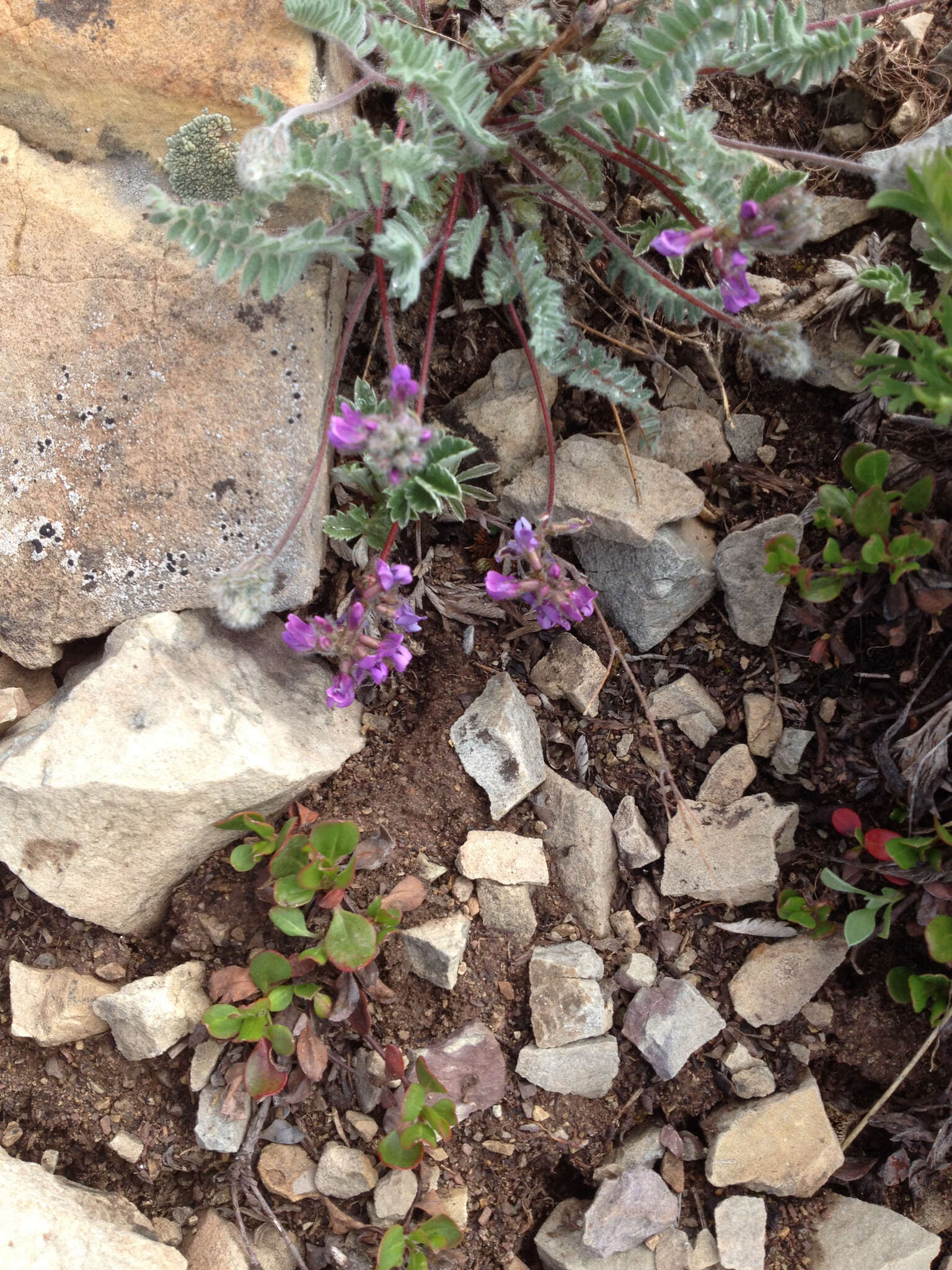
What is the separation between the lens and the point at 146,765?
2.82 meters

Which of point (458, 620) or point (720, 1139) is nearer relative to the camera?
point (720, 1139)

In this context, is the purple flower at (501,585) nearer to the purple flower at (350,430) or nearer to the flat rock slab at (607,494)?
the flat rock slab at (607,494)

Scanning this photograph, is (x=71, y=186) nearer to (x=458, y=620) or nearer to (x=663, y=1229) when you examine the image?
(x=458, y=620)

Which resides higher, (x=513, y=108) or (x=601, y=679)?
(x=513, y=108)

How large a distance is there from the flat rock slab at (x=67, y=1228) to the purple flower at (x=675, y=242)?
116 inches

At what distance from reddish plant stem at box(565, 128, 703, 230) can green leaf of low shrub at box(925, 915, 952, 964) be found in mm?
2096

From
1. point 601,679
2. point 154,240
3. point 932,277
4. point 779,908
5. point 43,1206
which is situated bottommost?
point 43,1206

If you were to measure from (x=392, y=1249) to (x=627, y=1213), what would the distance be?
2.19 feet

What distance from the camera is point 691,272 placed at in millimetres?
3457

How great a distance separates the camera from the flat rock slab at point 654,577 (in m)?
3.26

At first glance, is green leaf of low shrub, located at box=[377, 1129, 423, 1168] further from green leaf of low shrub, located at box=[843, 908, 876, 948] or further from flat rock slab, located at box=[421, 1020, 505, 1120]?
green leaf of low shrub, located at box=[843, 908, 876, 948]

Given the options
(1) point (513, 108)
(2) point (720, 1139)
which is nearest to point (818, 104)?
(1) point (513, 108)

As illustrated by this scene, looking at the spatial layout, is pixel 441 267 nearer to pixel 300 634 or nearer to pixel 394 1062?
pixel 300 634

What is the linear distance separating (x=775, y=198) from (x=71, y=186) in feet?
6.83
